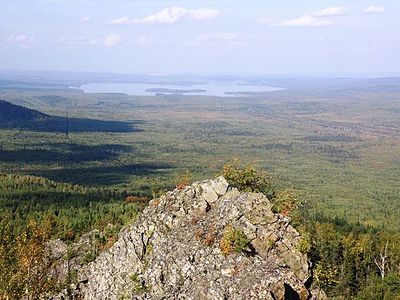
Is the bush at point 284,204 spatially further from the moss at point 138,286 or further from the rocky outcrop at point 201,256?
the moss at point 138,286

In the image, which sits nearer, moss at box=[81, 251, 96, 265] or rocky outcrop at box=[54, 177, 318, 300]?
rocky outcrop at box=[54, 177, 318, 300]

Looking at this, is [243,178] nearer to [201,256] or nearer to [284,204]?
[284,204]

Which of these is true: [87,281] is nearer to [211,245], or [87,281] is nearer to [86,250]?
[211,245]

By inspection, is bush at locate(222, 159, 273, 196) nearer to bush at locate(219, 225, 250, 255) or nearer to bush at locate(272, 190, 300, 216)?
bush at locate(272, 190, 300, 216)

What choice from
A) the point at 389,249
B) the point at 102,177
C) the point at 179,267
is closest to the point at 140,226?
the point at 179,267

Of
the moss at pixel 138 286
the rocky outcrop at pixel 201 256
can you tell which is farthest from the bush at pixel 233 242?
the moss at pixel 138 286

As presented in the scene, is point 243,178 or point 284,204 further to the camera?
point 243,178

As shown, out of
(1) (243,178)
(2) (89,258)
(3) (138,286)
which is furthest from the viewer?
(2) (89,258)

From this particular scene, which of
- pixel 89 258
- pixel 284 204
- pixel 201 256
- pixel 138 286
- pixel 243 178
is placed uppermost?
pixel 243 178

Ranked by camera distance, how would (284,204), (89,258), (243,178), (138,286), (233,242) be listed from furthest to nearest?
(89,258) → (243,178) → (284,204) → (138,286) → (233,242)

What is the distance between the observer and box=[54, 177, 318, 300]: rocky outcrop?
29.7 metres

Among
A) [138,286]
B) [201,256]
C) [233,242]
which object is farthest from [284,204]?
[138,286]

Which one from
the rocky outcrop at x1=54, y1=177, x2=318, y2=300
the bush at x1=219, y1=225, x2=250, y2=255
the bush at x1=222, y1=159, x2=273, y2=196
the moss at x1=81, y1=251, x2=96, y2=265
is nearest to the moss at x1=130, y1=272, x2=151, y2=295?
the rocky outcrop at x1=54, y1=177, x2=318, y2=300

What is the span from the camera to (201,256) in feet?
104
